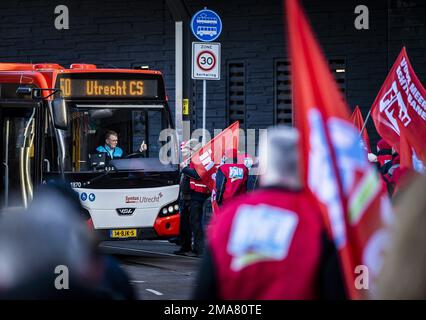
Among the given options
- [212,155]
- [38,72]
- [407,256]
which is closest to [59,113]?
[38,72]

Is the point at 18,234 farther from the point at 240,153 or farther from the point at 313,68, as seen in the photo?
the point at 240,153

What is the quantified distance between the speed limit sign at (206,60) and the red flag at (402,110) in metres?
5.38

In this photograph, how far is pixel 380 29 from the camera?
20375 millimetres

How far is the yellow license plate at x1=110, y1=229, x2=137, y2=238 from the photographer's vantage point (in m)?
15.5

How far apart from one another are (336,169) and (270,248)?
36 centimetres

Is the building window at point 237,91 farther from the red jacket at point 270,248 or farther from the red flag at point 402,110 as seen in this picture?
the red jacket at point 270,248

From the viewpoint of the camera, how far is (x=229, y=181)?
16.1 metres

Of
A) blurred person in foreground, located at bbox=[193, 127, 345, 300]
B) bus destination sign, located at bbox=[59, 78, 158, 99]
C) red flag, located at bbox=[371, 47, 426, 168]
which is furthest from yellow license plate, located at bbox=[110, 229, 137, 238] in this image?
blurred person in foreground, located at bbox=[193, 127, 345, 300]

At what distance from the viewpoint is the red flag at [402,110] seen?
1196 centimetres

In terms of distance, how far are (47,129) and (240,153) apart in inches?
129

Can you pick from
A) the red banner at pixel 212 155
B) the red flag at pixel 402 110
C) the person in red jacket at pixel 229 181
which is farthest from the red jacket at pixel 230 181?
the red flag at pixel 402 110

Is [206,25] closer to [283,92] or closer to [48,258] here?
[283,92]

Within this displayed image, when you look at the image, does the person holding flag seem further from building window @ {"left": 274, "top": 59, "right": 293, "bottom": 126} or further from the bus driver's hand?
building window @ {"left": 274, "top": 59, "right": 293, "bottom": 126}
